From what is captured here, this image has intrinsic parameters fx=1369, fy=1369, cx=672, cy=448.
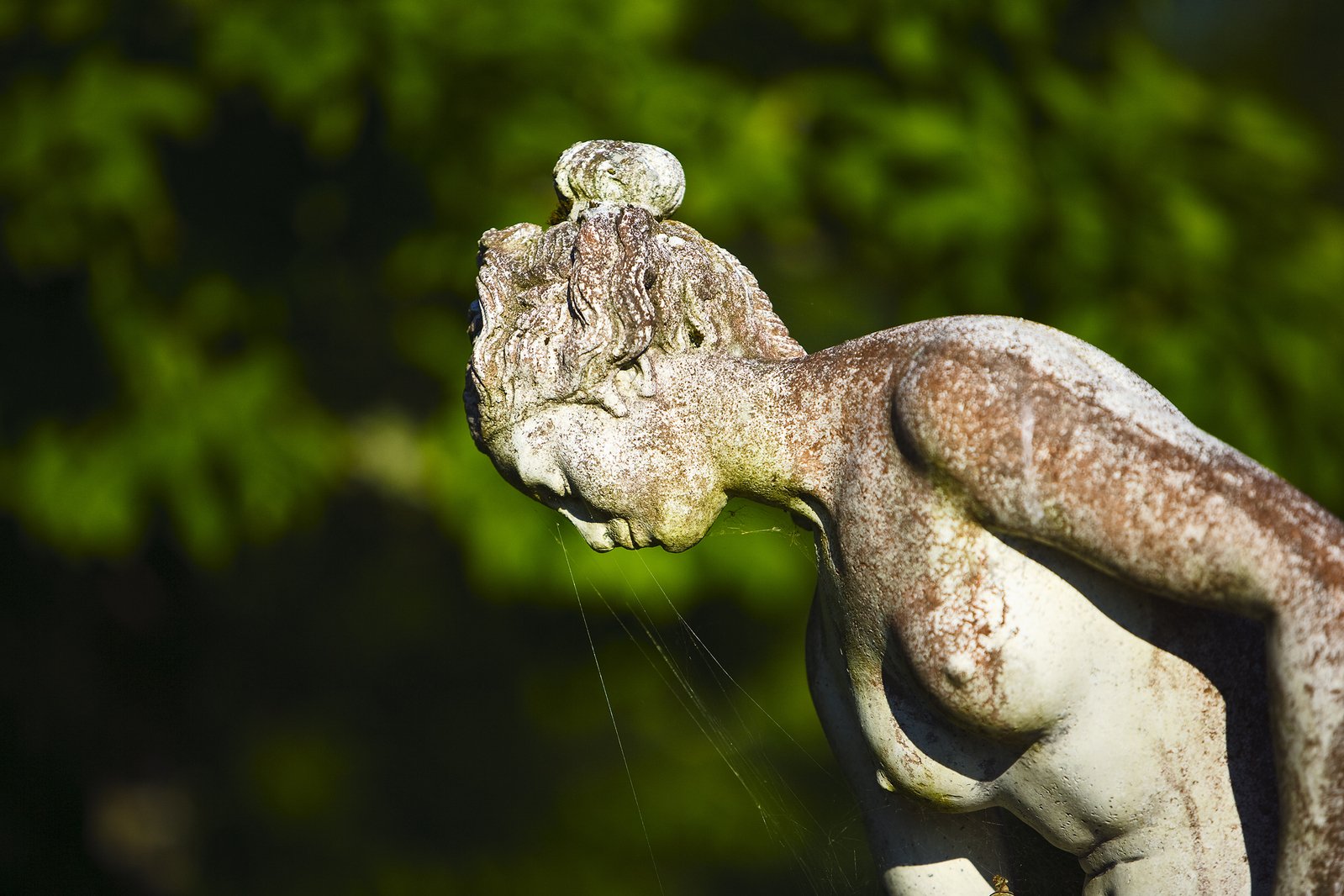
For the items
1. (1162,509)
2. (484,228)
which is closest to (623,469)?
(1162,509)

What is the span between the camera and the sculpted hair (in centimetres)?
129

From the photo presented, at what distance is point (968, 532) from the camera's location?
1.14 m

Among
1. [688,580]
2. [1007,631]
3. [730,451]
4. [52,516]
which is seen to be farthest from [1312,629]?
[52,516]

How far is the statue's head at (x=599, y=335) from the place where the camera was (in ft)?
4.25

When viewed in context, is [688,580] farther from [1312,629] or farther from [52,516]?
[1312,629]

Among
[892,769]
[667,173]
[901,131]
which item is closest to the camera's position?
[892,769]

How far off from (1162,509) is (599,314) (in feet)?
1.74

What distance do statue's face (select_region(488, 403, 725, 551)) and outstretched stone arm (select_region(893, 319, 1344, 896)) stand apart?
25 centimetres

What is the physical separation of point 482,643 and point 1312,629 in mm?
4097

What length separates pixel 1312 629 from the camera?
102 centimetres

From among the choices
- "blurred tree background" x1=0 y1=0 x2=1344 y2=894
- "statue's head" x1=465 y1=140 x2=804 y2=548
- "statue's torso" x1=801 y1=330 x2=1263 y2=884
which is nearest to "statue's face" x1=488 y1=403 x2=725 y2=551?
"statue's head" x1=465 y1=140 x2=804 y2=548

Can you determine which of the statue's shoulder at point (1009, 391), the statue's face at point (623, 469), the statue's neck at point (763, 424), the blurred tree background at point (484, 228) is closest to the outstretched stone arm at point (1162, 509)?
the statue's shoulder at point (1009, 391)

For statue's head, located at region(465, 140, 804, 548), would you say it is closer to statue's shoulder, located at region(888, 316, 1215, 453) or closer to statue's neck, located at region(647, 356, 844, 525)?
statue's neck, located at region(647, 356, 844, 525)

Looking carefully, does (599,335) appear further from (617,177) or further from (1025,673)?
(1025,673)
